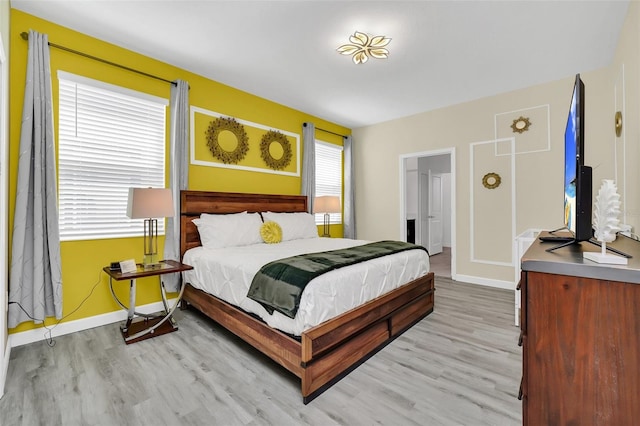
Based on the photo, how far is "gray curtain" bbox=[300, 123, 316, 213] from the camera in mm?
4922

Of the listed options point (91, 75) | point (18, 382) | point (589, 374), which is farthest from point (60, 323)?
point (589, 374)

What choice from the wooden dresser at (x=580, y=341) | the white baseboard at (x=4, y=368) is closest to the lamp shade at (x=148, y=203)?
the white baseboard at (x=4, y=368)

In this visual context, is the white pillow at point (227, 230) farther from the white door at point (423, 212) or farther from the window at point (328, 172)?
the white door at point (423, 212)

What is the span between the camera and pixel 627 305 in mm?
855

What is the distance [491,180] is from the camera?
4.30 meters

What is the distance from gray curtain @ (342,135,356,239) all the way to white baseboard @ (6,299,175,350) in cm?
348

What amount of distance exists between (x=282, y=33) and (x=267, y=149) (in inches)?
72.3

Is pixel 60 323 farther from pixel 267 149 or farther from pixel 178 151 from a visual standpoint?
pixel 267 149

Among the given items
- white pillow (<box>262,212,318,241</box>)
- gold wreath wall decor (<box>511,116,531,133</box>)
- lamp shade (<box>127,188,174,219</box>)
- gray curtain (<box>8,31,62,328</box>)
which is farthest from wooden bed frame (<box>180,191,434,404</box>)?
gold wreath wall decor (<box>511,116,531,133</box>)

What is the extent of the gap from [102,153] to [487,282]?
201 inches

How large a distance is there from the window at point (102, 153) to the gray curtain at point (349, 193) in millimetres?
3372

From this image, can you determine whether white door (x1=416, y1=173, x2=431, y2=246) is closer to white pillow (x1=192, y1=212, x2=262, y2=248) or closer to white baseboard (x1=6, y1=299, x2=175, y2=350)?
white pillow (x1=192, y1=212, x2=262, y2=248)

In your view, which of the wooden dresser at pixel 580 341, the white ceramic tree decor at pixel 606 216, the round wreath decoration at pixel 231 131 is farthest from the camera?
the round wreath decoration at pixel 231 131

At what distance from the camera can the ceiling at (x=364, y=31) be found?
7.89 ft
